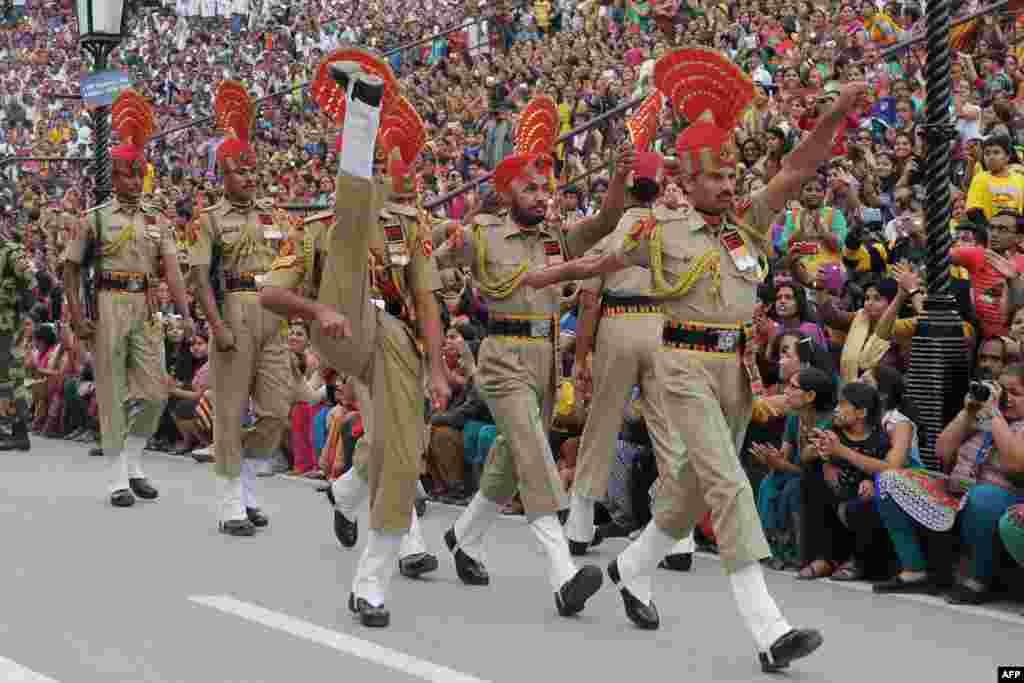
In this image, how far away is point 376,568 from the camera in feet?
26.3

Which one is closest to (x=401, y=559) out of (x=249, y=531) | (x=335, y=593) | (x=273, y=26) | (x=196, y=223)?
(x=335, y=593)

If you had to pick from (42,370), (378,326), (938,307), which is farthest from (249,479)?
(42,370)

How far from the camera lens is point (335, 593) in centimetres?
882

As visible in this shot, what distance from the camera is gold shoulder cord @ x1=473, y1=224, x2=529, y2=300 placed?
30.0 ft

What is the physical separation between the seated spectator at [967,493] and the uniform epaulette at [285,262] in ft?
10.4

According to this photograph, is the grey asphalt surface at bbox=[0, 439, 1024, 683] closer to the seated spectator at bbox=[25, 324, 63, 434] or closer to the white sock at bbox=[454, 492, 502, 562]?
the white sock at bbox=[454, 492, 502, 562]

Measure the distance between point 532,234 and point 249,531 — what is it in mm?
2960

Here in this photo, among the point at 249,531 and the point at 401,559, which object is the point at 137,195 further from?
the point at 401,559

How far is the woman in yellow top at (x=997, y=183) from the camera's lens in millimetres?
12844

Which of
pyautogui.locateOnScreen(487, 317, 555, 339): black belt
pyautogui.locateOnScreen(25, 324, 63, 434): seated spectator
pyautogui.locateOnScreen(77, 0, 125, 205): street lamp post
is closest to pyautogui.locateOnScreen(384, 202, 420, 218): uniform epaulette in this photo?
pyautogui.locateOnScreen(487, 317, 555, 339): black belt

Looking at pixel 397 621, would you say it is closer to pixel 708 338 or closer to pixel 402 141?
pixel 708 338

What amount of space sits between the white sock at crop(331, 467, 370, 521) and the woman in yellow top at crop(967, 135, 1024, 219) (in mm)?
5243

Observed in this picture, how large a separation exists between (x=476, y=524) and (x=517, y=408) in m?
0.74

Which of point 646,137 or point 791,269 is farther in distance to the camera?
point 791,269
